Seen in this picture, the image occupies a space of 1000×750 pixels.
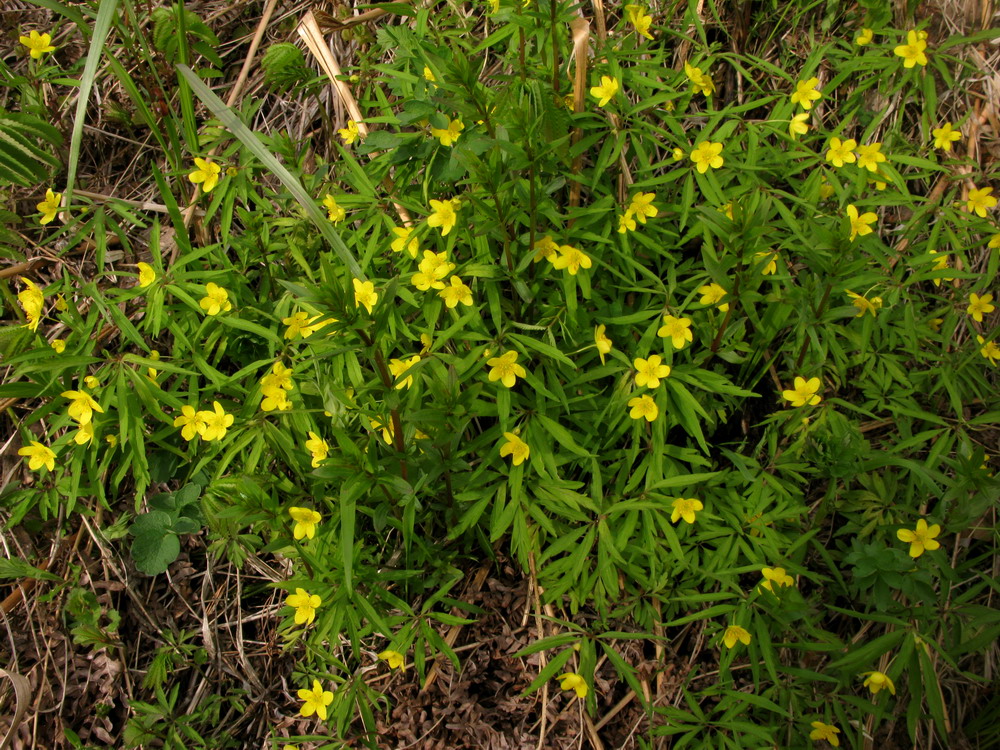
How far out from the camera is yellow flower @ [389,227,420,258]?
221 cm

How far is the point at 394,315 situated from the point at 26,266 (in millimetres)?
1575

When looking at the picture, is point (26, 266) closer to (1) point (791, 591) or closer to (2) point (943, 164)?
(1) point (791, 591)

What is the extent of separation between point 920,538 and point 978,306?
884 millimetres

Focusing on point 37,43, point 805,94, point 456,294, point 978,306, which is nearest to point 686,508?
point 456,294

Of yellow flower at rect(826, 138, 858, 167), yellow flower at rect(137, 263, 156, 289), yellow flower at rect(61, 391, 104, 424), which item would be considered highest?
yellow flower at rect(137, 263, 156, 289)

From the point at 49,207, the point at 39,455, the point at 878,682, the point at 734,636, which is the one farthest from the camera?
the point at 49,207

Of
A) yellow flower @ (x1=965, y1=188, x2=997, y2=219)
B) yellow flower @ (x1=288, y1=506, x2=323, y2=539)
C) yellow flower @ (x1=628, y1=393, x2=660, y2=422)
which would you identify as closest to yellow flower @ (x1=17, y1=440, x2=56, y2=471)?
yellow flower @ (x1=288, y1=506, x2=323, y2=539)

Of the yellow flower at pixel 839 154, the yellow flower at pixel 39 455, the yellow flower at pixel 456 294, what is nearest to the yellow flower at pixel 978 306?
the yellow flower at pixel 839 154

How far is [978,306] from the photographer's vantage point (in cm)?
239

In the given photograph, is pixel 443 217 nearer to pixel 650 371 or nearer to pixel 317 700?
pixel 650 371

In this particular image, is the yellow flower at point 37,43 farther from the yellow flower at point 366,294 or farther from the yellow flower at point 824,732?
the yellow flower at point 824,732

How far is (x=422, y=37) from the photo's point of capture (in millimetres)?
2441

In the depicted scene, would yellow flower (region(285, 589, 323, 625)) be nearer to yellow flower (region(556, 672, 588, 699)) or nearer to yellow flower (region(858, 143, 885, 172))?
yellow flower (region(556, 672, 588, 699))

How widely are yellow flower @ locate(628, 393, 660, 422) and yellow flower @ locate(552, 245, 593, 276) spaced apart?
0.43m
